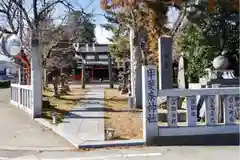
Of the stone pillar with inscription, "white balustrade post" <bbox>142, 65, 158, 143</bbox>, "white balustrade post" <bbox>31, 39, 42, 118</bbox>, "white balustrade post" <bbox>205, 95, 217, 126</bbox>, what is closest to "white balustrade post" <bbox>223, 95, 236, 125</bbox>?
"white balustrade post" <bbox>205, 95, 217, 126</bbox>

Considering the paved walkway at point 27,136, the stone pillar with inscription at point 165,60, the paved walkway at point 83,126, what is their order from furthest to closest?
the stone pillar with inscription at point 165,60 → the paved walkway at point 83,126 → the paved walkway at point 27,136

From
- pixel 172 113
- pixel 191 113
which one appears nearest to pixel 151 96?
pixel 172 113

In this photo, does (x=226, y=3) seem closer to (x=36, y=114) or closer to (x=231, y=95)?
(x=231, y=95)

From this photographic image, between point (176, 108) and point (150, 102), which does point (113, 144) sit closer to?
point (150, 102)

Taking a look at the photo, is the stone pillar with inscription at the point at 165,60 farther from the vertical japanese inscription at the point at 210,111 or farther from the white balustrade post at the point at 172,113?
the white balustrade post at the point at 172,113

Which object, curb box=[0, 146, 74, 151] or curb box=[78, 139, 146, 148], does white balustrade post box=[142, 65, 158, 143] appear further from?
curb box=[0, 146, 74, 151]

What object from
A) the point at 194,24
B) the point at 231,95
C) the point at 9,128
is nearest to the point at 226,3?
the point at 194,24

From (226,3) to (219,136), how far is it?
7460 mm

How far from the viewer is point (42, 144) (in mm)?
9008

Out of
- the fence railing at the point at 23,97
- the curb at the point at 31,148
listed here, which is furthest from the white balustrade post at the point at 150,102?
the fence railing at the point at 23,97

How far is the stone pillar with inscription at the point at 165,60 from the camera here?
13.8 metres

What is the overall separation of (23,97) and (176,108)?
31.9 feet

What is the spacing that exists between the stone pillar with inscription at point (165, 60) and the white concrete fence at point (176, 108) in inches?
202

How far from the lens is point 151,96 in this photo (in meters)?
8.35
